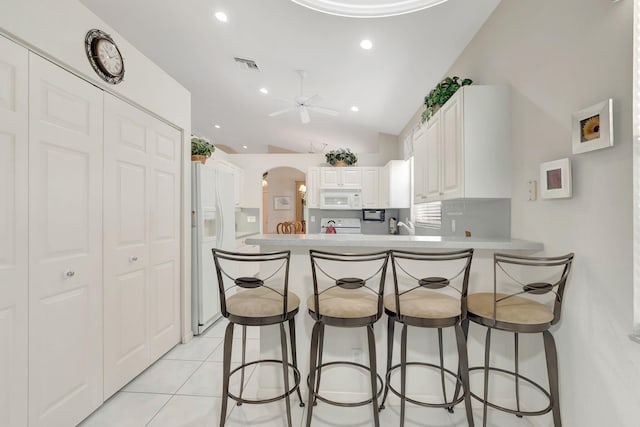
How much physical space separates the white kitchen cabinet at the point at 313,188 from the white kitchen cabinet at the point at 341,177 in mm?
83

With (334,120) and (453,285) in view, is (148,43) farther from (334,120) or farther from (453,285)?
(453,285)

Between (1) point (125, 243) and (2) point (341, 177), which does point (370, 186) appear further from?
(1) point (125, 243)

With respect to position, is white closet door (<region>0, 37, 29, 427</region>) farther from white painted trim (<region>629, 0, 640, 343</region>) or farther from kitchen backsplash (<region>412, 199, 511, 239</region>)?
kitchen backsplash (<region>412, 199, 511, 239</region>)

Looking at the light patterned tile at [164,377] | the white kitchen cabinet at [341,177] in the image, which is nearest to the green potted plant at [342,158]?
the white kitchen cabinet at [341,177]

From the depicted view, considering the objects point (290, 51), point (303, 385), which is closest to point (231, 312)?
point (303, 385)

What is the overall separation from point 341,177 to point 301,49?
2.87 m

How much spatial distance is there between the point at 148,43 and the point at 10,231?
300 centimetres

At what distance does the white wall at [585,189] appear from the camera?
1.25 metres

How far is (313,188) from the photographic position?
5820 millimetres

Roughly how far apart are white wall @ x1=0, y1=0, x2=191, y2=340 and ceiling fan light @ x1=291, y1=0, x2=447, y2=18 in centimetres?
130

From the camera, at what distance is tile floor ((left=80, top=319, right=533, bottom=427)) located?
71.6 inches

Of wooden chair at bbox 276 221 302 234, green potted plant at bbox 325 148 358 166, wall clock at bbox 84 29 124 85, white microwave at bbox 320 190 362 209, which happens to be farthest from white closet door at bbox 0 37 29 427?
wooden chair at bbox 276 221 302 234

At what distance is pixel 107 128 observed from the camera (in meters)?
2.03

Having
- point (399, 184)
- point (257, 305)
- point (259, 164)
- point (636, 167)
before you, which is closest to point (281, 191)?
point (259, 164)
